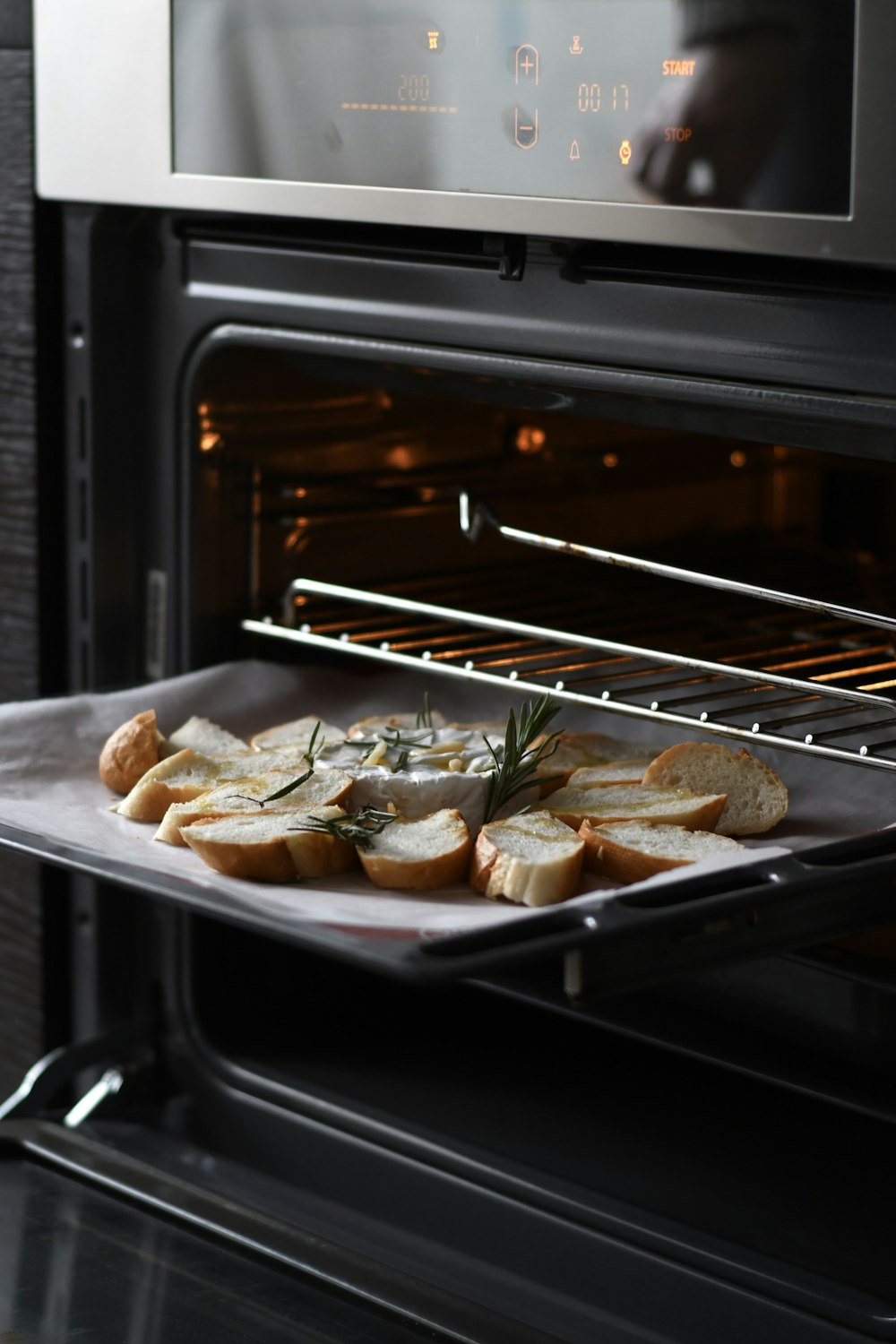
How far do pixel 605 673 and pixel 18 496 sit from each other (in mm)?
388

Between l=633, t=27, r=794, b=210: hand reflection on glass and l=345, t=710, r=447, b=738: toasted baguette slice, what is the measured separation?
345mm

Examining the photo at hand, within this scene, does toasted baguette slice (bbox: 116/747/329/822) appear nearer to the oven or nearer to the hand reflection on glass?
the oven

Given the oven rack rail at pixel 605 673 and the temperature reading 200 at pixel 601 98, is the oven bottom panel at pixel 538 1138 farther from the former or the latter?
the temperature reading 200 at pixel 601 98

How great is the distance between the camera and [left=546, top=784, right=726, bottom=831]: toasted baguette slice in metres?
0.85

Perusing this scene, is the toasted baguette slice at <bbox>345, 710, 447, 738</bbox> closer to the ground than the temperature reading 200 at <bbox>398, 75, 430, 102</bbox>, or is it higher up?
closer to the ground

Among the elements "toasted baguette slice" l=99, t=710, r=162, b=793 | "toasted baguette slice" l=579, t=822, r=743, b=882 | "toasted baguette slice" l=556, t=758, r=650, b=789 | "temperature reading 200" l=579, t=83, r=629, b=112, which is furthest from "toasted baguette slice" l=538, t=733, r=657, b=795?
"temperature reading 200" l=579, t=83, r=629, b=112

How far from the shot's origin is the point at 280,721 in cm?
110

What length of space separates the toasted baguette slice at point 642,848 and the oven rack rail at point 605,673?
6cm

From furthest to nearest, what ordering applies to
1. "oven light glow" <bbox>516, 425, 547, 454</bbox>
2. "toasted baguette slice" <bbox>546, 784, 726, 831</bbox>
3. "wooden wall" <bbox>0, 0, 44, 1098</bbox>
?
"oven light glow" <bbox>516, 425, 547, 454</bbox>, "wooden wall" <bbox>0, 0, 44, 1098</bbox>, "toasted baguette slice" <bbox>546, 784, 726, 831</bbox>

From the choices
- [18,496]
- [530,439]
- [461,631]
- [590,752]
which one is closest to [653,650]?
[590,752]

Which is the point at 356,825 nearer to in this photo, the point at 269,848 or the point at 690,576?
the point at 269,848

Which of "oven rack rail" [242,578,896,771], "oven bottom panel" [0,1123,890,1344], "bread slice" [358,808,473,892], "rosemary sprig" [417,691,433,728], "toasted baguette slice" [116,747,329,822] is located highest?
"oven rack rail" [242,578,896,771]

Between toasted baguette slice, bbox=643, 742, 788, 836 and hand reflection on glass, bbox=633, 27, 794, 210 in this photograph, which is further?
toasted baguette slice, bbox=643, 742, 788, 836

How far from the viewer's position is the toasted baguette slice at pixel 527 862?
0.78 meters
